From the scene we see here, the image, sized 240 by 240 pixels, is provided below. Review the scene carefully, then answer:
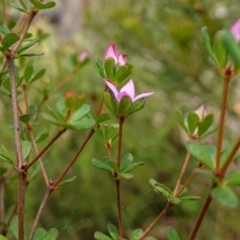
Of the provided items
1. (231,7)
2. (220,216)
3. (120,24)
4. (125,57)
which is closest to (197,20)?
(231,7)

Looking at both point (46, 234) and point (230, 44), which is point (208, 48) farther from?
point (46, 234)

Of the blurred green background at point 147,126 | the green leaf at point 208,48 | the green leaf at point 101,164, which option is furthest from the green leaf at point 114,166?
the blurred green background at point 147,126

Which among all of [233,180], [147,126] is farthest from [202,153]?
[147,126]

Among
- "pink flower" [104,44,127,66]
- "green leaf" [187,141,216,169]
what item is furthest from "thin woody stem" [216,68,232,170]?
"pink flower" [104,44,127,66]

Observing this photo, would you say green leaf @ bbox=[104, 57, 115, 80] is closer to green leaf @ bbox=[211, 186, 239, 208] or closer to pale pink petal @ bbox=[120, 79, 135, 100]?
pale pink petal @ bbox=[120, 79, 135, 100]

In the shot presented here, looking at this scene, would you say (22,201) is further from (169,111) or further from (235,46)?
(169,111)

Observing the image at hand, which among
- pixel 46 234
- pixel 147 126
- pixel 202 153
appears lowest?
pixel 147 126
